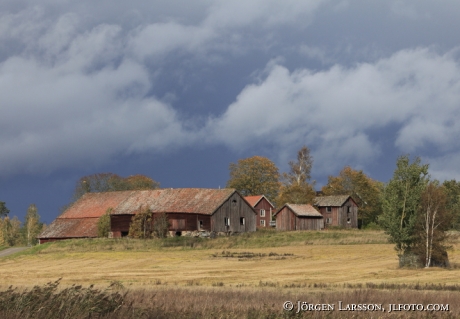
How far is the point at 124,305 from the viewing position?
1451 centimetres

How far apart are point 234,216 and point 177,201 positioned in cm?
741

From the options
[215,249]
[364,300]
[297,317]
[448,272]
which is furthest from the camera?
[215,249]

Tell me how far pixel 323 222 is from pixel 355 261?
59.4 metres

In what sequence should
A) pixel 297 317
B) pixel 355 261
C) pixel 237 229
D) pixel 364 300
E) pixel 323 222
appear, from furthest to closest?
1. pixel 323 222
2. pixel 237 229
3. pixel 355 261
4. pixel 364 300
5. pixel 297 317

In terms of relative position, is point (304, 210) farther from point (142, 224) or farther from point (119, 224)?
point (119, 224)

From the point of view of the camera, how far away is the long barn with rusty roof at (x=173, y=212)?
7650 cm

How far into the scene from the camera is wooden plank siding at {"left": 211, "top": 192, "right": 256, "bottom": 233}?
77812mm

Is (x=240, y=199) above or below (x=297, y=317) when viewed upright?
above

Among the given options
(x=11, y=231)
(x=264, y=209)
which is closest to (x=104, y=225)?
(x=11, y=231)

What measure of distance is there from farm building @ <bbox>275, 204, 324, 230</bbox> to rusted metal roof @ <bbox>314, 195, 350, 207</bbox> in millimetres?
6148

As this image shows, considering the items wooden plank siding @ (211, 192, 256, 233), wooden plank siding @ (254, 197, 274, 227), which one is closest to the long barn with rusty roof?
wooden plank siding @ (211, 192, 256, 233)

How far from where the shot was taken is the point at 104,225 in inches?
3174

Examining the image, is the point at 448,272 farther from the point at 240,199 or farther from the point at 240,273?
the point at 240,199

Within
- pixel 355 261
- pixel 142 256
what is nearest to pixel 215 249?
pixel 142 256
